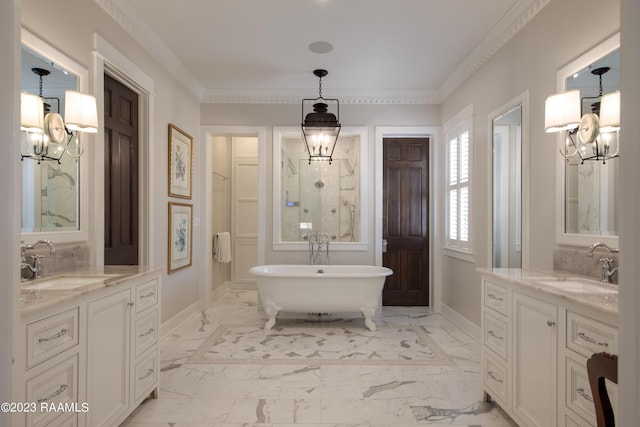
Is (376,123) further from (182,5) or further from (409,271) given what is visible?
(182,5)

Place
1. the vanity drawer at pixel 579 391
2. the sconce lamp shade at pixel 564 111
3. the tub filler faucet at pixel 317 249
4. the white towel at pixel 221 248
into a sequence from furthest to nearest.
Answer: the white towel at pixel 221 248
the tub filler faucet at pixel 317 249
the sconce lamp shade at pixel 564 111
the vanity drawer at pixel 579 391

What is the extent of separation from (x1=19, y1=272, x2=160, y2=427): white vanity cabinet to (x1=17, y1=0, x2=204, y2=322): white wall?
67 centimetres

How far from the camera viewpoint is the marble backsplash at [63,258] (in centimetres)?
217

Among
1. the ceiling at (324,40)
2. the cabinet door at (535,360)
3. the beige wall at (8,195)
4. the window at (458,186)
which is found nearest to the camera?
the beige wall at (8,195)

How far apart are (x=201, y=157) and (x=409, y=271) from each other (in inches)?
122

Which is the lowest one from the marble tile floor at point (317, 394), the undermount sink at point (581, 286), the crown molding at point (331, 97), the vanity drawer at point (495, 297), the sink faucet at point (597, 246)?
the marble tile floor at point (317, 394)

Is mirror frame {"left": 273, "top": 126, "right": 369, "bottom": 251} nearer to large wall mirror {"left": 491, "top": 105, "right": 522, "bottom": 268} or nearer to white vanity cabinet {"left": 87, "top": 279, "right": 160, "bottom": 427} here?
large wall mirror {"left": 491, "top": 105, "right": 522, "bottom": 268}

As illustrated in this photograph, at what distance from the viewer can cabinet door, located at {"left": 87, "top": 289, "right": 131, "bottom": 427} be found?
1788mm

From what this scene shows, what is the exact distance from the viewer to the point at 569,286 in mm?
1931

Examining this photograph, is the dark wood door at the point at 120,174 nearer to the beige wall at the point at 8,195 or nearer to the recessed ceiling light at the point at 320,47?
the recessed ceiling light at the point at 320,47

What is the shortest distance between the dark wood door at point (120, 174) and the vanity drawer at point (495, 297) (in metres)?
2.80

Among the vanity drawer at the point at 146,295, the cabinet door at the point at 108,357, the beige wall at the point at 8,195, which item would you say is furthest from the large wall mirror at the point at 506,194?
the beige wall at the point at 8,195

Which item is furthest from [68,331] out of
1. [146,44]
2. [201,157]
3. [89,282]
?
[201,157]

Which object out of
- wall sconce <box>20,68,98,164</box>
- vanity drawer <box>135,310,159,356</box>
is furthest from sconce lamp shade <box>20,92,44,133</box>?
vanity drawer <box>135,310,159,356</box>
